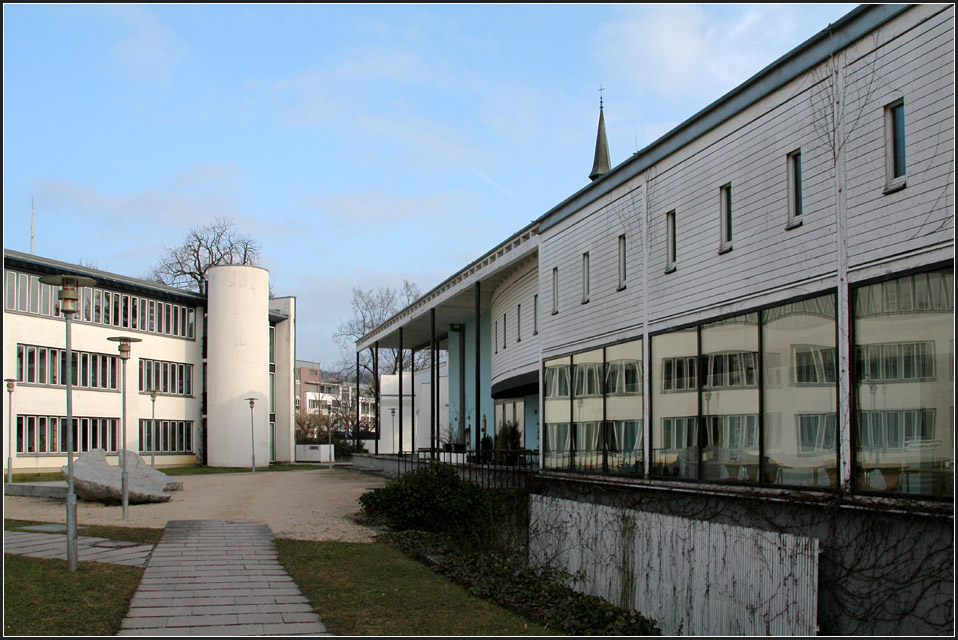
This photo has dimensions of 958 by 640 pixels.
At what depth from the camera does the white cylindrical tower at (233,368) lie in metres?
47.8

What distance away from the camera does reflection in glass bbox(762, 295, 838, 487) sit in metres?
10.1

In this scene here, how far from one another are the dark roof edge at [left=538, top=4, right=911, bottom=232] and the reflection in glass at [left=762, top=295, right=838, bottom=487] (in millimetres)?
2983

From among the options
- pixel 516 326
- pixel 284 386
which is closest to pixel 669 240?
pixel 516 326

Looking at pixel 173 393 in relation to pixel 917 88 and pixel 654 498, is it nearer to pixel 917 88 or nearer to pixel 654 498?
pixel 654 498

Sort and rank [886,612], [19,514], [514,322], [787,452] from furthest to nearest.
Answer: [514,322], [19,514], [787,452], [886,612]

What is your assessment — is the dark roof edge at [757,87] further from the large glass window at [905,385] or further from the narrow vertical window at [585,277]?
the large glass window at [905,385]

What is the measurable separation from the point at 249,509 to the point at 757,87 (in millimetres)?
14928

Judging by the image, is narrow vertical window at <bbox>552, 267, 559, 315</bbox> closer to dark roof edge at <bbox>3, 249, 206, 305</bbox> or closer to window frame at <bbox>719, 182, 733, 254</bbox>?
window frame at <bbox>719, 182, 733, 254</bbox>

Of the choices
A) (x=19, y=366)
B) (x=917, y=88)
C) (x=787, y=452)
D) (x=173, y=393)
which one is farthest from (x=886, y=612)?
(x=173, y=393)

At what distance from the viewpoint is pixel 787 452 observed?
1085 cm

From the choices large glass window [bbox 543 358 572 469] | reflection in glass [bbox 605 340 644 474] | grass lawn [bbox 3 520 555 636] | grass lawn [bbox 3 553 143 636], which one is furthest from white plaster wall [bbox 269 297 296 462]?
grass lawn [bbox 3 553 143 636]

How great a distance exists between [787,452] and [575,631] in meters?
3.68

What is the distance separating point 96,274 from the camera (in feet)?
136

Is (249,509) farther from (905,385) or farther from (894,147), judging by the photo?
(894,147)
